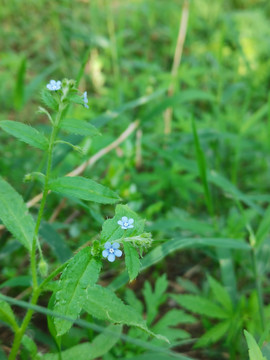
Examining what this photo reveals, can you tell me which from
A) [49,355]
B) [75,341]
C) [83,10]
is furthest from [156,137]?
[83,10]

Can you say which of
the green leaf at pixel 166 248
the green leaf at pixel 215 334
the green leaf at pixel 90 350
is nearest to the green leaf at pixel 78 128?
the green leaf at pixel 166 248

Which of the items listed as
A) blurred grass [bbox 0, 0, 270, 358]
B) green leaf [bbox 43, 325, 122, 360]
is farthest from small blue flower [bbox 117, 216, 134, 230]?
green leaf [bbox 43, 325, 122, 360]

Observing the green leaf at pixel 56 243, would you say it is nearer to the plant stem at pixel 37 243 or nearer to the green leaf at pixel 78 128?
the plant stem at pixel 37 243

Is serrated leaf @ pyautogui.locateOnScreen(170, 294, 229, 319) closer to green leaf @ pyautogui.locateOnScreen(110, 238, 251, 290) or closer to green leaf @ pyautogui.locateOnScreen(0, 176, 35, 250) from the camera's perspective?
green leaf @ pyautogui.locateOnScreen(110, 238, 251, 290)

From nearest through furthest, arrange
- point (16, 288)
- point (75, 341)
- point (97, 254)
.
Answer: point (97, 254) < point (75, 341) < point (16, 288)

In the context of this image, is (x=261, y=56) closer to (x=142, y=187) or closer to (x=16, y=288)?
(x=142, y=187)

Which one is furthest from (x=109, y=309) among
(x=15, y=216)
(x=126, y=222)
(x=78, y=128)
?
(x=78, y=128)
